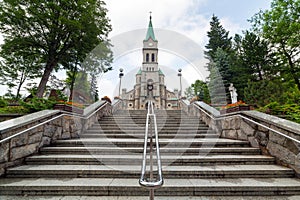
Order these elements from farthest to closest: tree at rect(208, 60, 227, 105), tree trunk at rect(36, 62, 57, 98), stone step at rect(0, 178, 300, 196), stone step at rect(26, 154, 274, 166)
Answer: tree at rect(208, 60, 227, 105) < tree trunk at rect(36, 62, 57, 98) < stone step at rect(26, 154, 274, 166) < stone step at rect(0, 178, 300, 196)

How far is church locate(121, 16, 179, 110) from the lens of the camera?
1202 inches

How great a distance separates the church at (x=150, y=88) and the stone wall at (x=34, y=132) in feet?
81.6

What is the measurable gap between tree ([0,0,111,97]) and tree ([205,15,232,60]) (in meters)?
15.1

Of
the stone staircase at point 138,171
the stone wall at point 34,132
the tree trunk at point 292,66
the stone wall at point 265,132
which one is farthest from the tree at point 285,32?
the stone wall at point 34,132

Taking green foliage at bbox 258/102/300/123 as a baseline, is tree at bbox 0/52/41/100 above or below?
above

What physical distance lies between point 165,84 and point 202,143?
111 feet

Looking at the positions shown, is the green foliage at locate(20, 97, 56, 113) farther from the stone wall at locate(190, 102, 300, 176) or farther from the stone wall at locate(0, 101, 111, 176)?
the stone wall at locate(190, 102, 300, 176)

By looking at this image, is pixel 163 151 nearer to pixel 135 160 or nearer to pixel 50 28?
pixel 135 160

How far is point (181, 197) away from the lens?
1.98 meters

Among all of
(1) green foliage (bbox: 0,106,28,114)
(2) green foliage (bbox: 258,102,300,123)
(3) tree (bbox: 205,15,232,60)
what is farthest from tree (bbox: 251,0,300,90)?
(1) green foliage (bbox: 0,106,28,114)

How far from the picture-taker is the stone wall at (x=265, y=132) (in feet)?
7.92

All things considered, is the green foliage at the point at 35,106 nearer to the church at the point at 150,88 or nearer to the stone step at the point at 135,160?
the stone step at the point at 135,160

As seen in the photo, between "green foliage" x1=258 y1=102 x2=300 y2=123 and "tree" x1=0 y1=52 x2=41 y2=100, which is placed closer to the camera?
"green foliage" x1=258 y1=102 x2=300 y2=123

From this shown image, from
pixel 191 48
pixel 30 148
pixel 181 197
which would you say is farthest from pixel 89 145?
pixel 191 48
